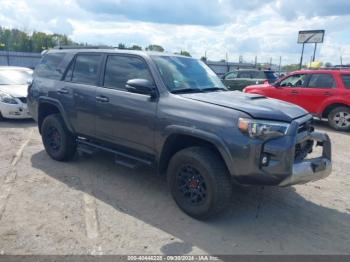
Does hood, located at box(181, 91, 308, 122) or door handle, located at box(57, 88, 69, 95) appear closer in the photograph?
hood, located at box(181, 91, 308, 122)

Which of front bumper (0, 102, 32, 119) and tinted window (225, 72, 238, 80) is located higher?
tinted window (225, 72, 238, 80)

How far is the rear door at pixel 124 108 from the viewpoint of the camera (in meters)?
4.42

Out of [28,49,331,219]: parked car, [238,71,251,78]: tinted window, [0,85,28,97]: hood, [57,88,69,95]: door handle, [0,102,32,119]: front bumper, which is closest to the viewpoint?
[28,49,331,219]: parked car

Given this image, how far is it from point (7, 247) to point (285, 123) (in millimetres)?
3028

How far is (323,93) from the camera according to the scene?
33.0ft

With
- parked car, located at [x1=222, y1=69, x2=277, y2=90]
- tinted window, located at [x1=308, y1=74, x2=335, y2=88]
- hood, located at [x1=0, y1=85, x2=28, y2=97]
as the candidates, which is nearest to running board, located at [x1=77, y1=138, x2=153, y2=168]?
hood, located at [x1=0, y1=85, x2=28, y2=97]

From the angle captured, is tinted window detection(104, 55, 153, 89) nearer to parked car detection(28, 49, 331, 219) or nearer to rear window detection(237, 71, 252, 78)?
parked car detection(28, 49, 331, 219)

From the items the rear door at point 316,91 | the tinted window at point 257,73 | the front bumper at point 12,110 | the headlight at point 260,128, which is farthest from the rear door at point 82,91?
the tinted window at point 257,73

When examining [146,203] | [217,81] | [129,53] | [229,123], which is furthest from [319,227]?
[129,53]

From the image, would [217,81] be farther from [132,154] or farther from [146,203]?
[146,203]

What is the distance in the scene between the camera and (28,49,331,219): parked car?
142 inches

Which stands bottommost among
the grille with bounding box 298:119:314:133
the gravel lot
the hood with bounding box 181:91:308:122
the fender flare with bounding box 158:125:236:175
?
the gravel lot

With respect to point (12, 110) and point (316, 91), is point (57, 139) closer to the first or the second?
point (12, 110)

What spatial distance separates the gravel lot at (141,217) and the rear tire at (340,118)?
4473mm
